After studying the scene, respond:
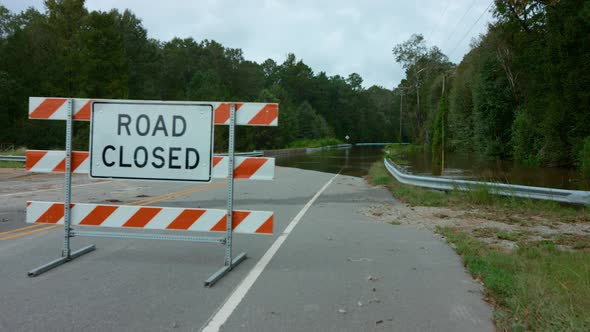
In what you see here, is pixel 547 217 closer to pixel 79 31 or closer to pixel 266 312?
pixel 266 312

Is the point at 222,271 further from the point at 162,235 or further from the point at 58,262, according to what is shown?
the point at 58,262

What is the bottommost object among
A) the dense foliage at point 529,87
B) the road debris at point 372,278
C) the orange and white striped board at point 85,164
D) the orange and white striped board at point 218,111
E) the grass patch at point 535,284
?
the road debris at point 372,278

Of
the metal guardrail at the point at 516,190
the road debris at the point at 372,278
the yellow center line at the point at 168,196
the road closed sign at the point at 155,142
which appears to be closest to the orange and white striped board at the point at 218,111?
the road closed sign at the point at 155,142

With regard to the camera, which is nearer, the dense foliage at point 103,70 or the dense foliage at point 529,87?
the dense foliage at point 529,87

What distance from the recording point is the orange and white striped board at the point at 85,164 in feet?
20.7

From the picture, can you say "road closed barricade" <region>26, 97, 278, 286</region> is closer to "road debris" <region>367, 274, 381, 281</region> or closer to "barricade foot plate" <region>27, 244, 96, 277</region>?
"barricade foot plate" <region>27, 244, 96, 277</region>

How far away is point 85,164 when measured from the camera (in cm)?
661

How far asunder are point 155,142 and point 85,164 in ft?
3.19

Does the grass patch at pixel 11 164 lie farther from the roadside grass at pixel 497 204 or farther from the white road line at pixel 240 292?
the white road line at pixel 240 292

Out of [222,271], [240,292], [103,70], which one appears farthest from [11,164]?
[103,70]

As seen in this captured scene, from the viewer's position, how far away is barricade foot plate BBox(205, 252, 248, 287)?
563cm

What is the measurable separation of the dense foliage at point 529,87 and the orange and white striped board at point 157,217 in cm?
2570

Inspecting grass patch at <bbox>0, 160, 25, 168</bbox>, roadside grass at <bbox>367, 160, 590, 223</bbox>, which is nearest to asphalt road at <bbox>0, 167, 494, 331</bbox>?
roadside grass at <bbox>367, 160, 590, 223</bbox>

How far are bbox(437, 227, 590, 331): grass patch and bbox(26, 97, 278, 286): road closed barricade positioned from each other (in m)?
2.67
